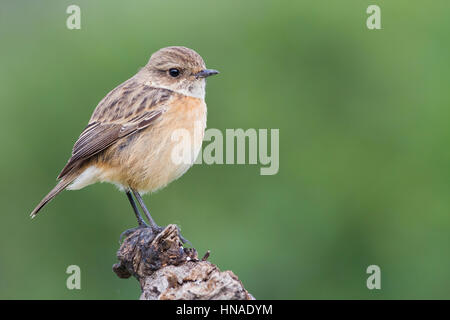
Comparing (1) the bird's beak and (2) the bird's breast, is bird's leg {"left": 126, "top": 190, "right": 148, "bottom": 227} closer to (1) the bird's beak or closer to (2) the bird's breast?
(2) the bird's breast

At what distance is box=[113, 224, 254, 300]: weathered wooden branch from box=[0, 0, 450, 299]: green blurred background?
1948 millimetres

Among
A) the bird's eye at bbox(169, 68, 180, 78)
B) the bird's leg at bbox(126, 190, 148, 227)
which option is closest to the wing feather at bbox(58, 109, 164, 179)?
the bird's eye at bbox(169, 68, 180, 78)

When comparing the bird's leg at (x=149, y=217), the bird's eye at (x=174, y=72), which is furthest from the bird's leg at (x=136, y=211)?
the bird's eye at (x=174, y=72)

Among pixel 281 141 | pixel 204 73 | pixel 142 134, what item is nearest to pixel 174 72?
pixel 204 73

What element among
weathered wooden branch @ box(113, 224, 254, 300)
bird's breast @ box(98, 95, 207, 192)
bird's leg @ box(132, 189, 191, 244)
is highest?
bird's breast @ box(98, 95, 207, 192)

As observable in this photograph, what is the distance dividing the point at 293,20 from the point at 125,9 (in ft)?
8.06

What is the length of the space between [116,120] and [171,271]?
247 centimetres

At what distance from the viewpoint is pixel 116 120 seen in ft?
28.6

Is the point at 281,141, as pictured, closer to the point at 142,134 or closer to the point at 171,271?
the point at 142,134

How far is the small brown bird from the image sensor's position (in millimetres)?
8570

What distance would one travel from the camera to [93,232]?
980 centimetres

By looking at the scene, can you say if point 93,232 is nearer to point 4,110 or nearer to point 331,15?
point 4,110

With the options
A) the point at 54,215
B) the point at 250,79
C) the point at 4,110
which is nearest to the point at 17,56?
the point at 4,110

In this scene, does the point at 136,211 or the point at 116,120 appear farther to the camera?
the point at 136,211
